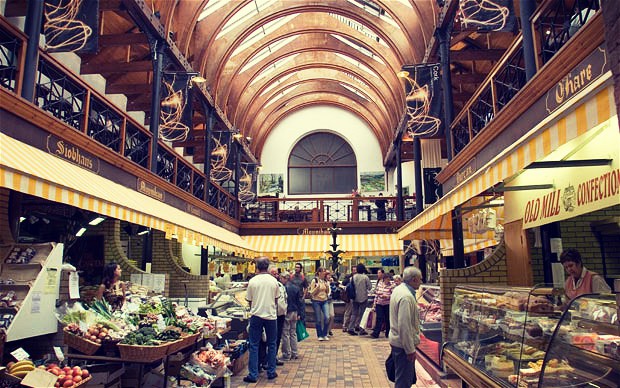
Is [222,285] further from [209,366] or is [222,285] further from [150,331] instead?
[150,331]

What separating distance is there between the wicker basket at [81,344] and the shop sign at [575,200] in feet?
15.2

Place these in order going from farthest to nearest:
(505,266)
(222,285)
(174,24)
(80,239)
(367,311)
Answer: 1. (222,285)
2. (174,24)
3. (367,311)
4. (80,239)
5. (505,266)

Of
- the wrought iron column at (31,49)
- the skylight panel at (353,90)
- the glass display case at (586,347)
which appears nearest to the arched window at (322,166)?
the skylight panel at (353,90)

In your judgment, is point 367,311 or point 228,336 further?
point 367,311

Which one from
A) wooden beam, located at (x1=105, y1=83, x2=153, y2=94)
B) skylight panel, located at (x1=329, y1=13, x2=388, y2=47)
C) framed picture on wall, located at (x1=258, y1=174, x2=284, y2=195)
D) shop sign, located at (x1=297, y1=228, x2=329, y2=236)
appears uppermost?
skylight panel, located at (x1=329, y1=13, x2=388, y2=47)

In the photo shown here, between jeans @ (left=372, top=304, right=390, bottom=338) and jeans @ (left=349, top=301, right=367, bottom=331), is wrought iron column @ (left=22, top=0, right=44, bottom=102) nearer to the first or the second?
jeans @ (left=372, top=304, right=390, bottom=338)

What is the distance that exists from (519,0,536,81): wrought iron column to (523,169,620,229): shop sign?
1.35 meters

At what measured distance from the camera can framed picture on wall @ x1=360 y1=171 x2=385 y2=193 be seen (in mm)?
24359

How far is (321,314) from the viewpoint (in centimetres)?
1034

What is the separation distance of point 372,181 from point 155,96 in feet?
53.3

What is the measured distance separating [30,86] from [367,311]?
8281 millimetres

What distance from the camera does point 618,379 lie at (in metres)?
2.34

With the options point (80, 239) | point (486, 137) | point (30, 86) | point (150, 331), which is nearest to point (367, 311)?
point (486, 137)

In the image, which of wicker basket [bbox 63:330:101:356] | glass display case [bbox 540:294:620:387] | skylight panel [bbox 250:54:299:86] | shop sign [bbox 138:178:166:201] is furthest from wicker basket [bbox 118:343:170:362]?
skylight panel [bbox 250:54:299:86]
